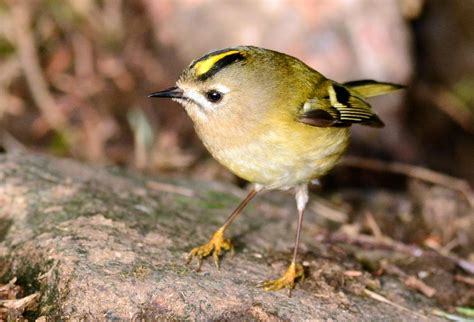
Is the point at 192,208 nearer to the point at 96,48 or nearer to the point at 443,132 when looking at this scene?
the point at 96,48

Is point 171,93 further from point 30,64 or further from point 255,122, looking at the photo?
point 30,64

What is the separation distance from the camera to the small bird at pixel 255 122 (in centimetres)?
332

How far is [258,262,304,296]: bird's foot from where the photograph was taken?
3160mm

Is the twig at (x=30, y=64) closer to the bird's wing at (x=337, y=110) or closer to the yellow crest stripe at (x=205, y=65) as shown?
the bird's wing at (x=337, y=110)

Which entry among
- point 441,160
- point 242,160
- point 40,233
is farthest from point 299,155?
point 441,160

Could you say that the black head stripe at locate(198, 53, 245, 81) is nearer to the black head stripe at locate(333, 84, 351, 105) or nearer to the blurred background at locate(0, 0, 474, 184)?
the black head stripe at locate(333, 84, 351, 105)

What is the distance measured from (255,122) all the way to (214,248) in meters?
0.65

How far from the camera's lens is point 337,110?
3818mm

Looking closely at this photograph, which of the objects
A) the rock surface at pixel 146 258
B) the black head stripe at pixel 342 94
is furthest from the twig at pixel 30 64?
the black head stripe at pixel 342 94

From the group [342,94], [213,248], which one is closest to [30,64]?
[342,94]

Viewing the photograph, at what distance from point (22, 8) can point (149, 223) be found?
11.7ft

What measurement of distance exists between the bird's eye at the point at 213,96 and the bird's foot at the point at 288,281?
881 millimetres

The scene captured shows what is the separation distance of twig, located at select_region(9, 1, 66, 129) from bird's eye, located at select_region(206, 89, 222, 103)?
315 centimetres

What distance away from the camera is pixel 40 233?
3201 mm
